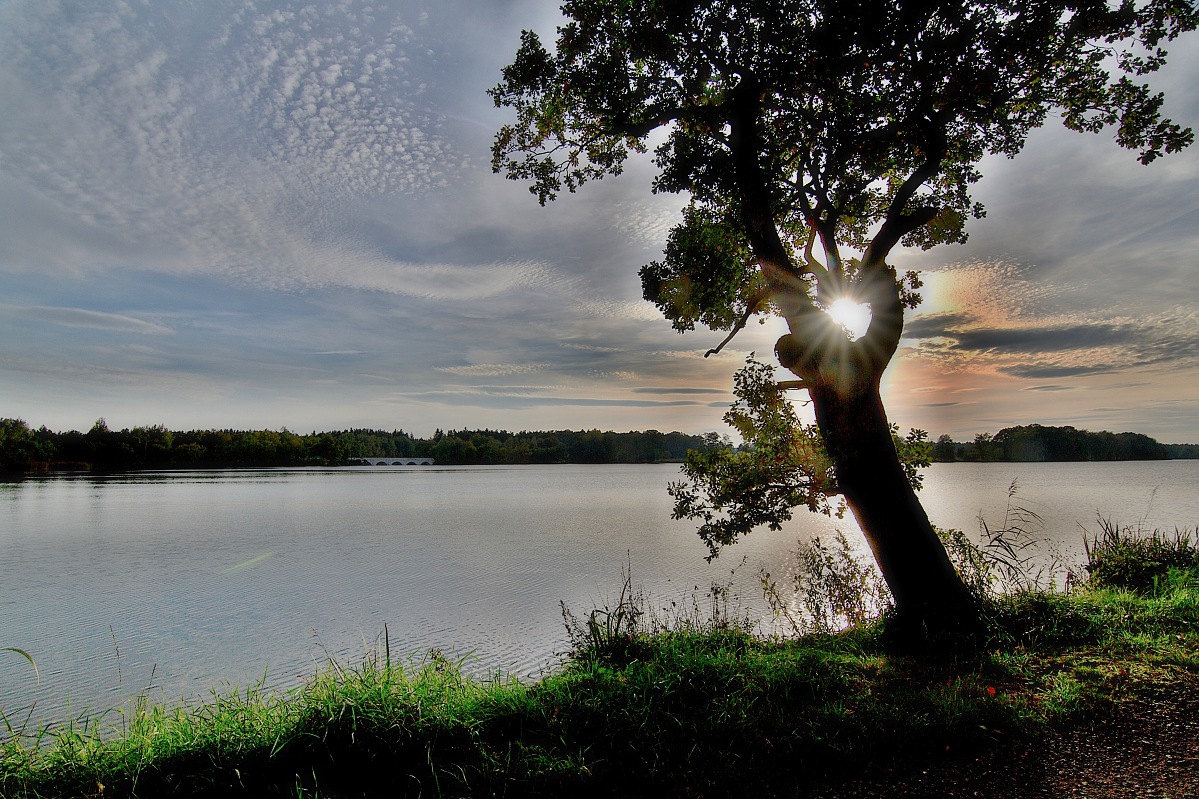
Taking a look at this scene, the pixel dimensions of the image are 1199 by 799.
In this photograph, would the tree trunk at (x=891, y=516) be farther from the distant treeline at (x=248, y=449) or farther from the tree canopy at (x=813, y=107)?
the distant treeline at (x=248, y=449)

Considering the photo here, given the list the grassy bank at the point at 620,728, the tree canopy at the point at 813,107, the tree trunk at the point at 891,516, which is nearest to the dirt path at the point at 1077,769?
the grassy bank at the point at 620,728

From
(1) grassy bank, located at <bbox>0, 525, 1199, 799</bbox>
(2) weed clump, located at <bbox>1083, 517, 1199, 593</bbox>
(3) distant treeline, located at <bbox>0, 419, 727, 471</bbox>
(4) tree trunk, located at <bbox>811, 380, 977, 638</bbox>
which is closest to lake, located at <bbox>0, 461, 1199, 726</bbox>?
(1) grassy bank, located at <bbox>0, 525, 1199, 799</bbox>

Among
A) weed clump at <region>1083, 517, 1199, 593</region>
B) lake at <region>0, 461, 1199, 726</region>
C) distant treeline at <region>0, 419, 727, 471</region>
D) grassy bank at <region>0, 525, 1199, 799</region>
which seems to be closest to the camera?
grassy bank at <region>0, 525, 1199, 799</region>

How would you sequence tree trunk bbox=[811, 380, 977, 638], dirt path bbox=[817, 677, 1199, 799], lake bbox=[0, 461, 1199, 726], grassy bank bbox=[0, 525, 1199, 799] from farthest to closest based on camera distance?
A: lake bbox=[0, 461, 1199, 726] < tree trunk bbox=[811, 380, 977, 638] < grassy bank bbox=[0, 525, 1199, 799] < dirt path bbox=[817, 677, 1199, 799]

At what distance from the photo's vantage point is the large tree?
6.06 meters

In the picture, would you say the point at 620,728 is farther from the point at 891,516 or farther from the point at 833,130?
the point at 833,130

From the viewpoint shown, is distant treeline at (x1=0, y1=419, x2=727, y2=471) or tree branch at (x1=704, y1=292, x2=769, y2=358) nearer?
tree branch at (x1=704, y1=292, x2=769, y2=358)

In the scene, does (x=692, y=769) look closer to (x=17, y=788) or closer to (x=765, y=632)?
(x=17, y=788)

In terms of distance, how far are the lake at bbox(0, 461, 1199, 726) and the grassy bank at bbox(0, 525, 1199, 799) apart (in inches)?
80.0

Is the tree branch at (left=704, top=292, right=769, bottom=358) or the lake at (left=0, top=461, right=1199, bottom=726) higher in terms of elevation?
the tree branch at (left=704, top=292, right=769, bottom=358)

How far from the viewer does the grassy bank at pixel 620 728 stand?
3469 millimetres

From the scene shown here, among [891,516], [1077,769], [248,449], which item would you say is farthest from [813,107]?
[248,449]

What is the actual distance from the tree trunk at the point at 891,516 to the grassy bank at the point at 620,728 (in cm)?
58

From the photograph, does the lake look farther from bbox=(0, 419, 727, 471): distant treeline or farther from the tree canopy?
bbox=(0, 419, 727, 471): distant treeline
